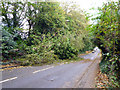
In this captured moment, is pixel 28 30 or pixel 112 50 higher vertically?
pixel 28 30

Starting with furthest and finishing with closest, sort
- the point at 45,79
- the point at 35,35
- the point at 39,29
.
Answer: the point at 39,29 → the point at 35,35 → the point at 45,79

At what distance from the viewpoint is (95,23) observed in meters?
5.81

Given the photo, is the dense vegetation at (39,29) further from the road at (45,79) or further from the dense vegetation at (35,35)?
the road at (45,79)

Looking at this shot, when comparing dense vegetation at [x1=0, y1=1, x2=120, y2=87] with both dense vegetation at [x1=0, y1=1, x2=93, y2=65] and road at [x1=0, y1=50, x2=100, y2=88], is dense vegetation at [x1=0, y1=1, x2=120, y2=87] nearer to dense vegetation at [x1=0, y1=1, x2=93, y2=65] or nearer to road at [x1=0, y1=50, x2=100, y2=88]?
dense vegetation at [x1=0, y1=1, x2=93, y2=65]

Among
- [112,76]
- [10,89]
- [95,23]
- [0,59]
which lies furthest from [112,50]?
[0,59]

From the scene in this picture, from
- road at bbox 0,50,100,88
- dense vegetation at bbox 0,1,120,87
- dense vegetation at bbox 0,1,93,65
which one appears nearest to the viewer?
road at bbox 0,50,100,88

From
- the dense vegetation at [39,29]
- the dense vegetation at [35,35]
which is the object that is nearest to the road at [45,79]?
the dense vegetation at [35,35]

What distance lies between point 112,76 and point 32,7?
17.3m

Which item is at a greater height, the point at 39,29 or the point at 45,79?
the point at 39,29

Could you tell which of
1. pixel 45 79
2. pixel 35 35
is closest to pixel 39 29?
pixel 35 35

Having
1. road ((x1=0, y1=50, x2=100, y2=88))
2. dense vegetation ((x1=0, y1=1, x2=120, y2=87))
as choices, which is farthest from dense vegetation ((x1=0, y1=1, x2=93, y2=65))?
road ((x1=0, y1=50, x2=100, y2=88))

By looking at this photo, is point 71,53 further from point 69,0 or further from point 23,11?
point 69,0

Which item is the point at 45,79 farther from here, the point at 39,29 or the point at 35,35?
the point at 39,29

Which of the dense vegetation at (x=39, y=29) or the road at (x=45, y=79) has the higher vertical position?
the dense vegetation at (x=39, y=29)
